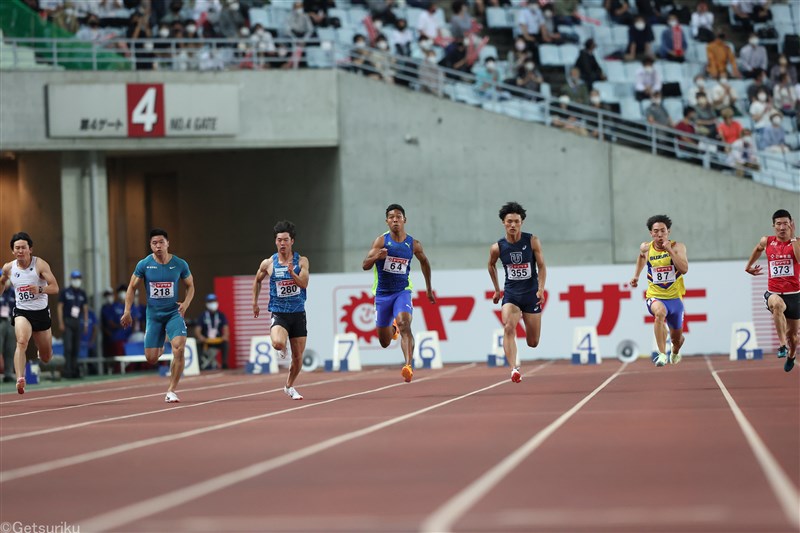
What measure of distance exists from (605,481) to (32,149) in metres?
23.7

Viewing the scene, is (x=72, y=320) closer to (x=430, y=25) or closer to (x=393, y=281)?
(x=393, y=281)

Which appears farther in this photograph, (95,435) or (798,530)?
(95,435)

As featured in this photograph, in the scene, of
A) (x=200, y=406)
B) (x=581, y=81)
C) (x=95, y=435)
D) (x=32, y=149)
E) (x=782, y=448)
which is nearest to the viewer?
(x=782, y=448)

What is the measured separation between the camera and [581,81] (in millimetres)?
32094

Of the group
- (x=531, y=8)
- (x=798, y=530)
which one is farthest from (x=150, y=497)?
(x=531, y=8)

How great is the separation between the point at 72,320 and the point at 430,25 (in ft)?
39.0

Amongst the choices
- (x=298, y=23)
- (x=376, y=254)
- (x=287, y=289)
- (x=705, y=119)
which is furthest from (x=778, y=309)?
(x=298, y=23)

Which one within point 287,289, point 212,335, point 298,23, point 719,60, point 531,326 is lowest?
point 212,335

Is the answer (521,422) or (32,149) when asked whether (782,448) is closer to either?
(521,422)

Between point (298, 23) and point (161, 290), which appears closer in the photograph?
point (161, 290)

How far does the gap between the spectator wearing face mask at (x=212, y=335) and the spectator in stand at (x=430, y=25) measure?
8785 mm

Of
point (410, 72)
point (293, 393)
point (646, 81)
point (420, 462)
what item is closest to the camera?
point (420, 462)

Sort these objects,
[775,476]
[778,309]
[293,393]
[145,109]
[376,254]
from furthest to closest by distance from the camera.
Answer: [145,109] < [778,309] < [376,254] < [293,393] < [775,476]

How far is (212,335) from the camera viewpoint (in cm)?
2838
